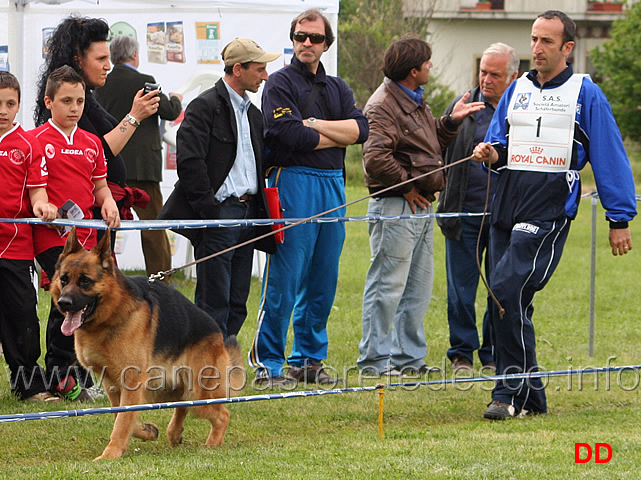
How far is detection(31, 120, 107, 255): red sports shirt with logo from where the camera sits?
5.49 metres

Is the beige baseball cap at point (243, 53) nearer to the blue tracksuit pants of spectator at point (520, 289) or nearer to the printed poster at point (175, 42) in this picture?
the blue tracksuit pants of spectator at point (520, 289)

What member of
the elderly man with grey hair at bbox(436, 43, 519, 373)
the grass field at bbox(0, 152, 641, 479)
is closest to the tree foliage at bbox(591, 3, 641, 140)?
the grass field at bbox(0, 152, 641, 479)

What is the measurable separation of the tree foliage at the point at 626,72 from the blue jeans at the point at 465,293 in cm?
2277

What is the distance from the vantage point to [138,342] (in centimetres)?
484

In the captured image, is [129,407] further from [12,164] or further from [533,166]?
[533,166]

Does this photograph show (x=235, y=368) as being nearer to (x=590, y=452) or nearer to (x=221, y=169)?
(x=221, y=169)

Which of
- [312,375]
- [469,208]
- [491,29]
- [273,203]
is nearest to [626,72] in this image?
[491,29]

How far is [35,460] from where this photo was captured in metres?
4.77

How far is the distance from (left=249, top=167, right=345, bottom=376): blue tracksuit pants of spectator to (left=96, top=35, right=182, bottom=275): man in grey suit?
80.1 inches

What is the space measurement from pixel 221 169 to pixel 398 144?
148 cm

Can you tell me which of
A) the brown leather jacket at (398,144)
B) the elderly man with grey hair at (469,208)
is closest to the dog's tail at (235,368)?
the brown leather jacket at (398,144)

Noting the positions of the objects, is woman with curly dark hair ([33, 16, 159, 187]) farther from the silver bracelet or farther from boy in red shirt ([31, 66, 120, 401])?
boy in red shirt ([31, 66, 120, 401])

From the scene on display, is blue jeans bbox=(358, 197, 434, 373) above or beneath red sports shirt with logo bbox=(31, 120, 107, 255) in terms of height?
beneath

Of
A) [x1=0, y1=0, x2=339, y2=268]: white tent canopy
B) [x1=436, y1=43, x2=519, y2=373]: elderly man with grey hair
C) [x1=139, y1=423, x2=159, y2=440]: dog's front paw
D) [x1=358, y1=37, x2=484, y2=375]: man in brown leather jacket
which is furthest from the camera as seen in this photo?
[x1=0, y1=0, x2=339, y2=268]: white tent canopy
